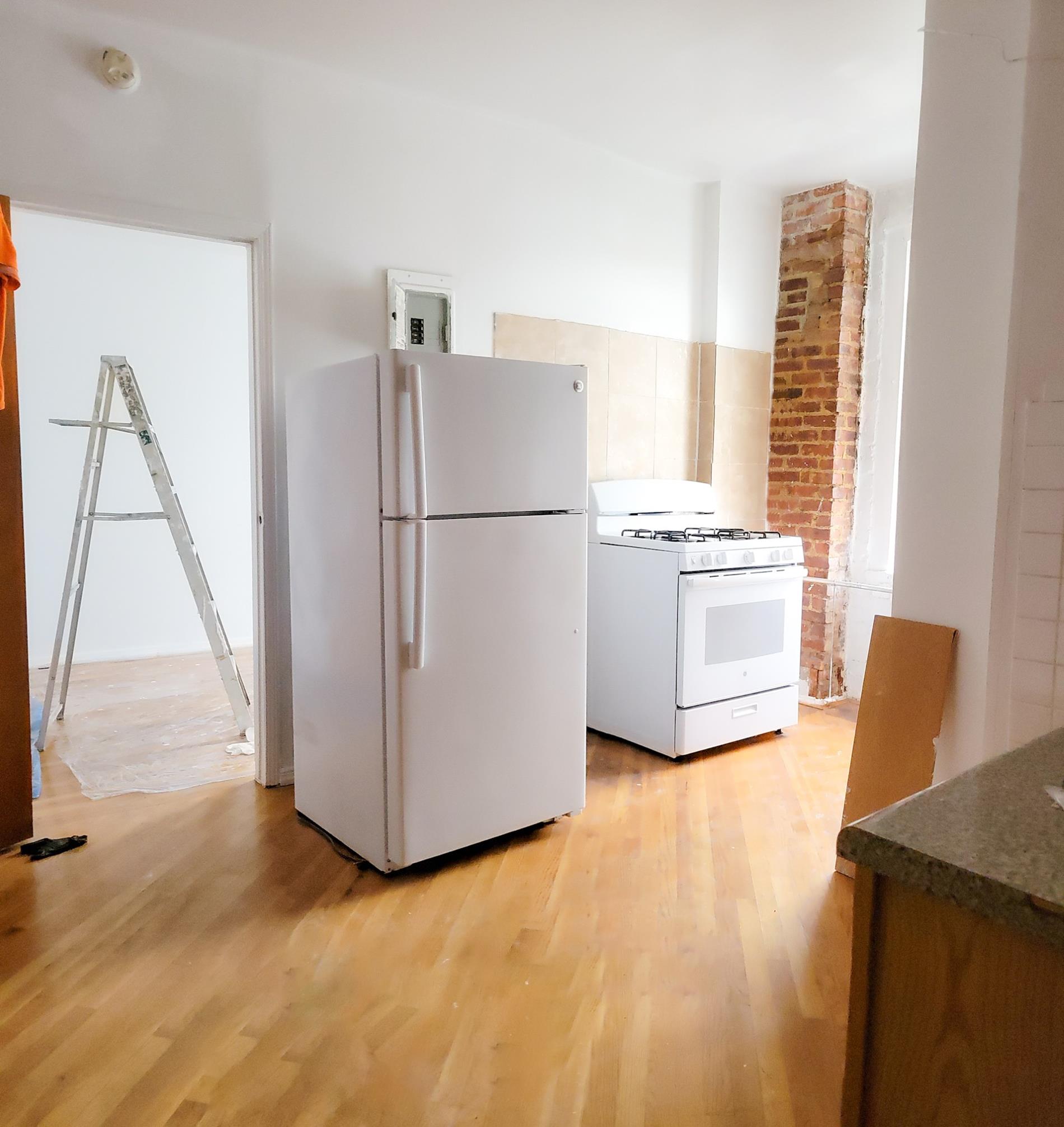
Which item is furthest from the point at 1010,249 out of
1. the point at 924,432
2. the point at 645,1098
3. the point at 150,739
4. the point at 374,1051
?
the point at 150,739

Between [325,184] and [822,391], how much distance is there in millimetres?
2623

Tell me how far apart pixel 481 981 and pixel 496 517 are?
123 centimetres

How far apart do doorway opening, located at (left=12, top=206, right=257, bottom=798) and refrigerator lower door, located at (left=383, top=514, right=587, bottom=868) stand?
6.85ft

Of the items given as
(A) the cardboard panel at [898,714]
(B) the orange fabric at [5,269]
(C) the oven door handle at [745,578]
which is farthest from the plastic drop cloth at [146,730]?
(A) the cardboard panel at [898,714]

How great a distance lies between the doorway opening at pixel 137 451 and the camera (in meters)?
4.66

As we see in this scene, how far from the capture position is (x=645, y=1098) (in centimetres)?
156

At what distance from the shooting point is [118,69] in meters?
2.51

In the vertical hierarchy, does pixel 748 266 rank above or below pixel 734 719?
above

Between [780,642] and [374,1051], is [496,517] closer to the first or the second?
[374,1051]

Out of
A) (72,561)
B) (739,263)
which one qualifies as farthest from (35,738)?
(739,263)

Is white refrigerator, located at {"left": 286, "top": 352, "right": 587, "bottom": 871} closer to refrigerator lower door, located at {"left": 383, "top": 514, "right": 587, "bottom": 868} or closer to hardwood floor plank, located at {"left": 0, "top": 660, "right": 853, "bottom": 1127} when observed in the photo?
refrigerator lower door, located at {"left": 383, "top": 514, "right": 587, "bottom": 868}

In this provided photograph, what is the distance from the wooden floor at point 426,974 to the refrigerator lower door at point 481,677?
0.18 meters

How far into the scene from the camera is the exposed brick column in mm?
4129

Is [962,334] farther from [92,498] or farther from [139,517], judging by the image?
[92,498]
